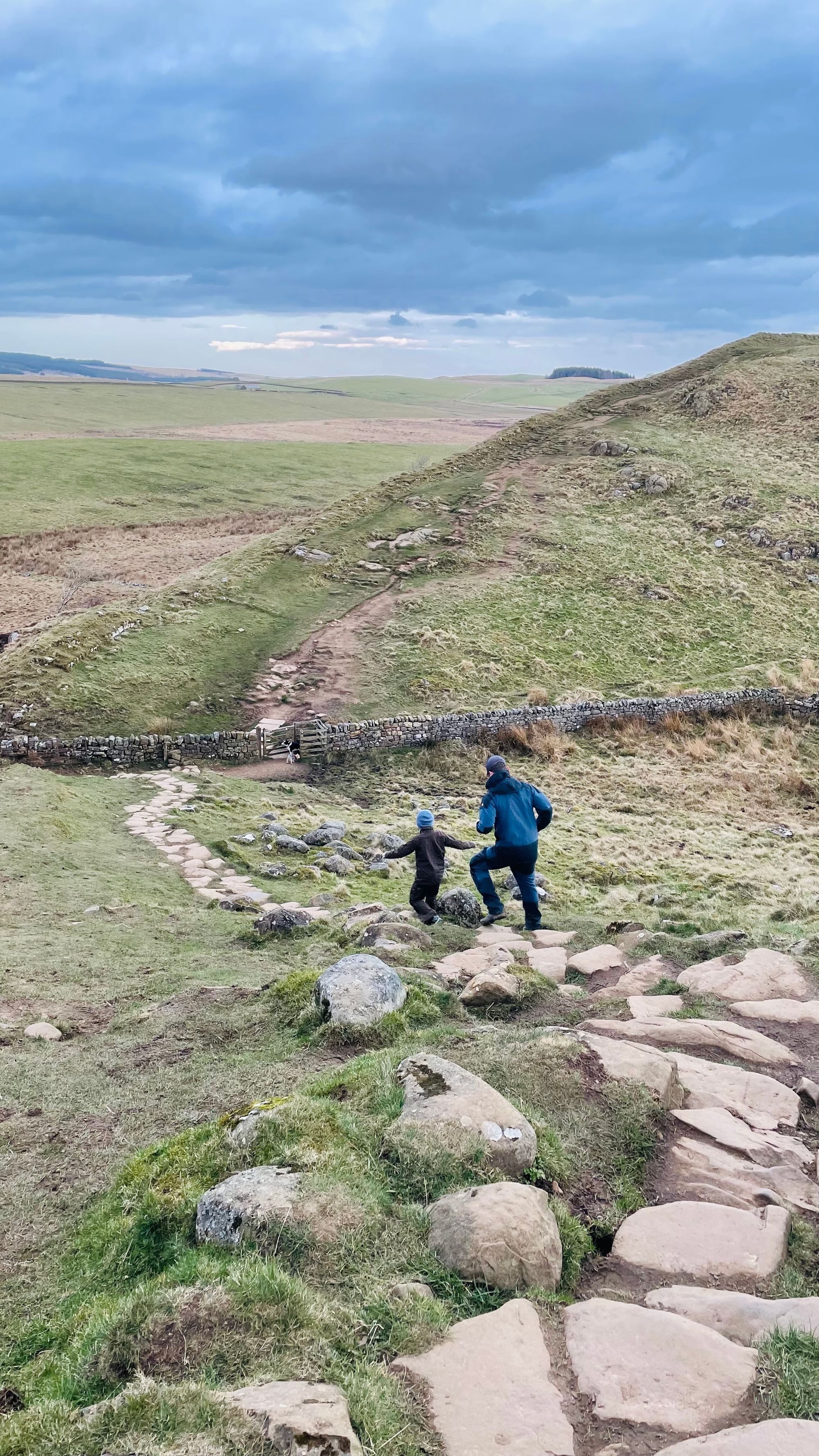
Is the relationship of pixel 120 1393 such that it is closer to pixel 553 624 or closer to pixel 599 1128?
pixel 599 1128

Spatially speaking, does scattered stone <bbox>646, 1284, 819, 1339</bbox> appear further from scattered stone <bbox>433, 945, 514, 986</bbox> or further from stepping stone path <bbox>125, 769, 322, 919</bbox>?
stepping stone path <bbox>125, 769, 322, 919</bbox>

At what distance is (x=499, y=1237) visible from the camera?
526cm

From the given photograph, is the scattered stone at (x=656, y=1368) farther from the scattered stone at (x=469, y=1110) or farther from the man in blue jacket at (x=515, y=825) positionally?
the man in blue jacket at (x=515, y=825)

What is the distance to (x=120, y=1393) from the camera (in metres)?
4.16

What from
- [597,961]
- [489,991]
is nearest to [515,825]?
[597,961]

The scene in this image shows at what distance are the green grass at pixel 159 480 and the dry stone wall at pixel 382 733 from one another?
3020 centimetres

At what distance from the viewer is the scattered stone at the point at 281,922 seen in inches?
504

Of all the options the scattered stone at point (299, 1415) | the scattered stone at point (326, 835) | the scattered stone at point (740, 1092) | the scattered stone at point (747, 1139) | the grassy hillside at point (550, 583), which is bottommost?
the scattered stone at point (326, 835)

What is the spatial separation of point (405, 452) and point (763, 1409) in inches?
4767

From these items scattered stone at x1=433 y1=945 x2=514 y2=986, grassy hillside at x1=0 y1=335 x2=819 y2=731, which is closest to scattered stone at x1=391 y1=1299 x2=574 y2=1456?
scattered stone at x1=433 y1=945 x2=514 y2=986

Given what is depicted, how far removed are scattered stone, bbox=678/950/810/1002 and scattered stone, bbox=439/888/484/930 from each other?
11.3 ft

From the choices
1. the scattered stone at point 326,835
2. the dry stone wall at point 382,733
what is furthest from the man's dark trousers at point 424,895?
the dry stone wall at point 382,733

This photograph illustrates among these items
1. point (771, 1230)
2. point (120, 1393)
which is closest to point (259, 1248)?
point (120, 1393)

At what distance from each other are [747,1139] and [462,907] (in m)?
6.77
